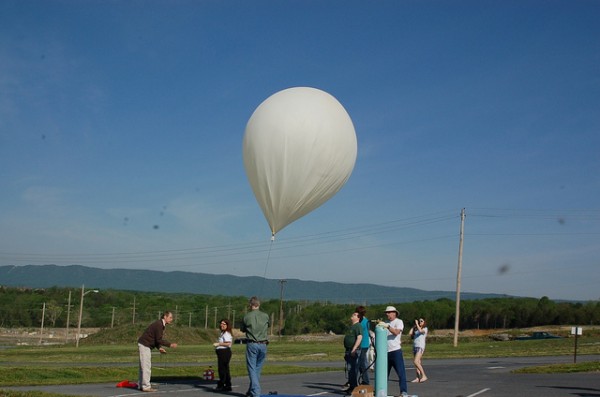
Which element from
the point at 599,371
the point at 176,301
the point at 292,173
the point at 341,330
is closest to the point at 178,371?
the point at 292,173

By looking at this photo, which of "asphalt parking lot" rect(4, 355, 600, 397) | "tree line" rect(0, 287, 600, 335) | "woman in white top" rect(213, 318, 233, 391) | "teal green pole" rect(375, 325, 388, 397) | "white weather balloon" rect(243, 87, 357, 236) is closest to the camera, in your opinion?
"teal green pole" rect(375, 325, 388, 397)

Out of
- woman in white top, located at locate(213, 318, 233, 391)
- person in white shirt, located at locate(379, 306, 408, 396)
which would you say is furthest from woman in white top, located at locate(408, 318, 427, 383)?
woman in white top, located at locate(213, 318, 233, 391)

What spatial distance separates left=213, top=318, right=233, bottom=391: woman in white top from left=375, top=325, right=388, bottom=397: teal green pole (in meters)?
4.63

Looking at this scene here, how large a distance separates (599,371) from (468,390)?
27.3 ft

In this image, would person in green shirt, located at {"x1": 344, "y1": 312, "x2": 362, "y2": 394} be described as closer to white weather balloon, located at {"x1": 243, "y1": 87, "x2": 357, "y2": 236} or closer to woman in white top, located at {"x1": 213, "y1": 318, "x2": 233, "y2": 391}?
woman in white top, located at {"x1": 213, "y1": 318, "x2": 233, "y2": 391}

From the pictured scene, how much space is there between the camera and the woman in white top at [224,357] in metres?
18.1

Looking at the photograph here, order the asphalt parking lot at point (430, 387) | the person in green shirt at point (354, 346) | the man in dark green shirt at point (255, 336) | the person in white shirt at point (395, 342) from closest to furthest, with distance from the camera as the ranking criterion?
1. the man in dark green shirt at point (255, 336)
2. the person in white shirt at point (395, 342)
3. the asphalt parking lot at point (430, 387)
4. the person in green shirt at point (354, 346)

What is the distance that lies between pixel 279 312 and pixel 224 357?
121m

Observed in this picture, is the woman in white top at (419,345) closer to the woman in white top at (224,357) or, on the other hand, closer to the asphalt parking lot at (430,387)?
the asphalt parking lot at (430,387)

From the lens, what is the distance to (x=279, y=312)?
138 metres

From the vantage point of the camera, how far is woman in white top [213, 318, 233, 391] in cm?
1808

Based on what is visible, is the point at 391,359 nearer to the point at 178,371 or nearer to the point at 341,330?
the point at 178,371

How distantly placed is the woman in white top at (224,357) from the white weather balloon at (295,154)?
2848mm

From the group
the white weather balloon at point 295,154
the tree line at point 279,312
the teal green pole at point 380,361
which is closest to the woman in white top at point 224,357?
the white weather balloon at point 295,154
